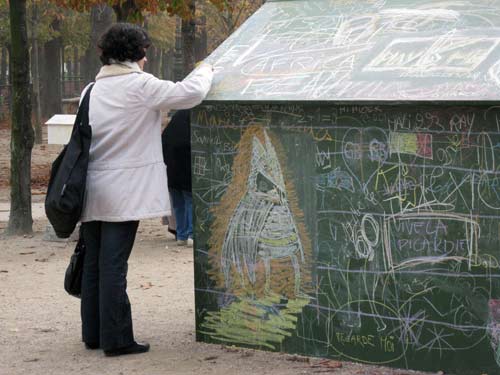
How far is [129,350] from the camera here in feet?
19.3

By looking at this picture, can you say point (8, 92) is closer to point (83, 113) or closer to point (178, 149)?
point (178, 149)

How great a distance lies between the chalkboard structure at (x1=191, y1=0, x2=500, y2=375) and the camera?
16.2 feet

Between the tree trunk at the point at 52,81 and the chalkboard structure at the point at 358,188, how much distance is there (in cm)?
2885

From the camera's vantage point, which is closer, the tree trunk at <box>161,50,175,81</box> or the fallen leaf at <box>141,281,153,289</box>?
the fallen leaf at <box>141,281,153,289</box>

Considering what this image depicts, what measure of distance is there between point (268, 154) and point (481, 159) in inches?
42.9

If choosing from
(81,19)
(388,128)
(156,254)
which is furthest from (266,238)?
(81,19)

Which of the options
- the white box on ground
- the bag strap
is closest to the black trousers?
the bag strap

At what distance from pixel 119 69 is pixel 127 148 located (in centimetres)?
40

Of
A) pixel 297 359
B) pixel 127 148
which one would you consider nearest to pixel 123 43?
pixel 127 148

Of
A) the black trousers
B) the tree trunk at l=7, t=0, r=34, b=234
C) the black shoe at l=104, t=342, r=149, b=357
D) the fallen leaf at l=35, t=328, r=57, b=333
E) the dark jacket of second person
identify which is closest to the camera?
the black trousers

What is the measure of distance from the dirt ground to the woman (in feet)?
0.94

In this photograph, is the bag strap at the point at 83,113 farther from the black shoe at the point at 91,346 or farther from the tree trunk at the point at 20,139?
the tree trunk at the point at 20,139

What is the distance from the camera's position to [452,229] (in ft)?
16.3

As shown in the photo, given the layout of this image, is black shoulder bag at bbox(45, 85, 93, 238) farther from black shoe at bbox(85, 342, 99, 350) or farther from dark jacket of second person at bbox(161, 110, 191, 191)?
dark jacket of second person at bbox(161, 110, 191, 191)
